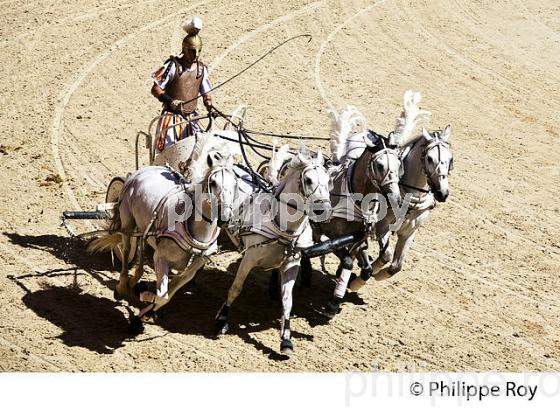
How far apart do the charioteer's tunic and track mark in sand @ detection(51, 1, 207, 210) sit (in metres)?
Answer: 2.41

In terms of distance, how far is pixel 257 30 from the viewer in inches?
814

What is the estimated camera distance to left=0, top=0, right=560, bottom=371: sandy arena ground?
1066cm

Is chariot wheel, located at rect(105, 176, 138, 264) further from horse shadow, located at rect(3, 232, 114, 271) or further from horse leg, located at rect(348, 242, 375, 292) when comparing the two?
horse leg, located at rect(348, 242, 375, 292)

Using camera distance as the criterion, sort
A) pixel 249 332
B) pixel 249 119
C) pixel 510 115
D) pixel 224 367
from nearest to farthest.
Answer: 1. pixel 224 367
2. pixel 249 332
3. pixel 249 119
4. pixel 510 115

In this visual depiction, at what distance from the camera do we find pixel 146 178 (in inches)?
413

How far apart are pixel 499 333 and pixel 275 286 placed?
257 centimetres

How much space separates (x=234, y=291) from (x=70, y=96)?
318 inches

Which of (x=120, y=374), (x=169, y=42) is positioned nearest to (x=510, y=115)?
(x=169, y=42)

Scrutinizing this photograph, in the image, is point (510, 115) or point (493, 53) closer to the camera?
point (510, 115)

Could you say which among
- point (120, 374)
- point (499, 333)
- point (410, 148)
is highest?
point (410, 148)

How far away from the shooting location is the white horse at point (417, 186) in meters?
11.0

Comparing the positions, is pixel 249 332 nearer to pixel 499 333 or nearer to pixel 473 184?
pixel 499 333

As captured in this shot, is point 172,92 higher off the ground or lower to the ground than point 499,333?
higher

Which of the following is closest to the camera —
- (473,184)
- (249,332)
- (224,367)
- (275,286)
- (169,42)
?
(224,367)
